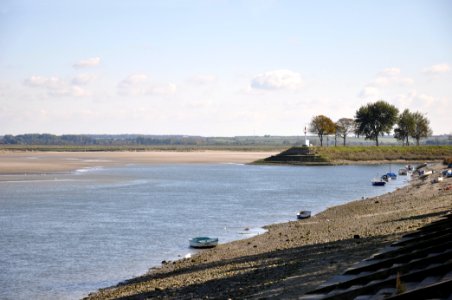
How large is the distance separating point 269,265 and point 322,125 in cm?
16377

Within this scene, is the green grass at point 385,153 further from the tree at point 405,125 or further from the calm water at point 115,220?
the calm water at point 115,220

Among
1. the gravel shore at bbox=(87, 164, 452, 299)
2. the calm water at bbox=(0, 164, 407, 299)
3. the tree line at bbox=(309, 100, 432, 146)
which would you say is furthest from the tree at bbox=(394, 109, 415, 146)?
the gravel shore at bbox=(87, 164, 452, 299)

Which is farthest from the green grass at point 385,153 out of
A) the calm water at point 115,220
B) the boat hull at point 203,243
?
the boat hull at point 203,243

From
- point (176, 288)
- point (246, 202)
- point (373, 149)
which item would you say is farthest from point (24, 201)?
point (373, 149)

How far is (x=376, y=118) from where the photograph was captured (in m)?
176

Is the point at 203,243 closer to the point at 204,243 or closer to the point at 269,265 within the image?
the point at 204,243

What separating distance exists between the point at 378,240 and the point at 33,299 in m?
15.0

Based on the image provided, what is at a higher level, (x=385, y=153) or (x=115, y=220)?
(x=385, y=153)

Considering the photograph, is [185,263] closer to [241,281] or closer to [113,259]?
[113,259]

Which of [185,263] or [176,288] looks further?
[185,263]

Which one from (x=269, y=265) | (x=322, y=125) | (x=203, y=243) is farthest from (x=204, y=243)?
(x=322, y=125)

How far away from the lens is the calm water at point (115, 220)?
105 feet

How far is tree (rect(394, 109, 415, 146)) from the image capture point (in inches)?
7185

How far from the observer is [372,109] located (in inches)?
6954
